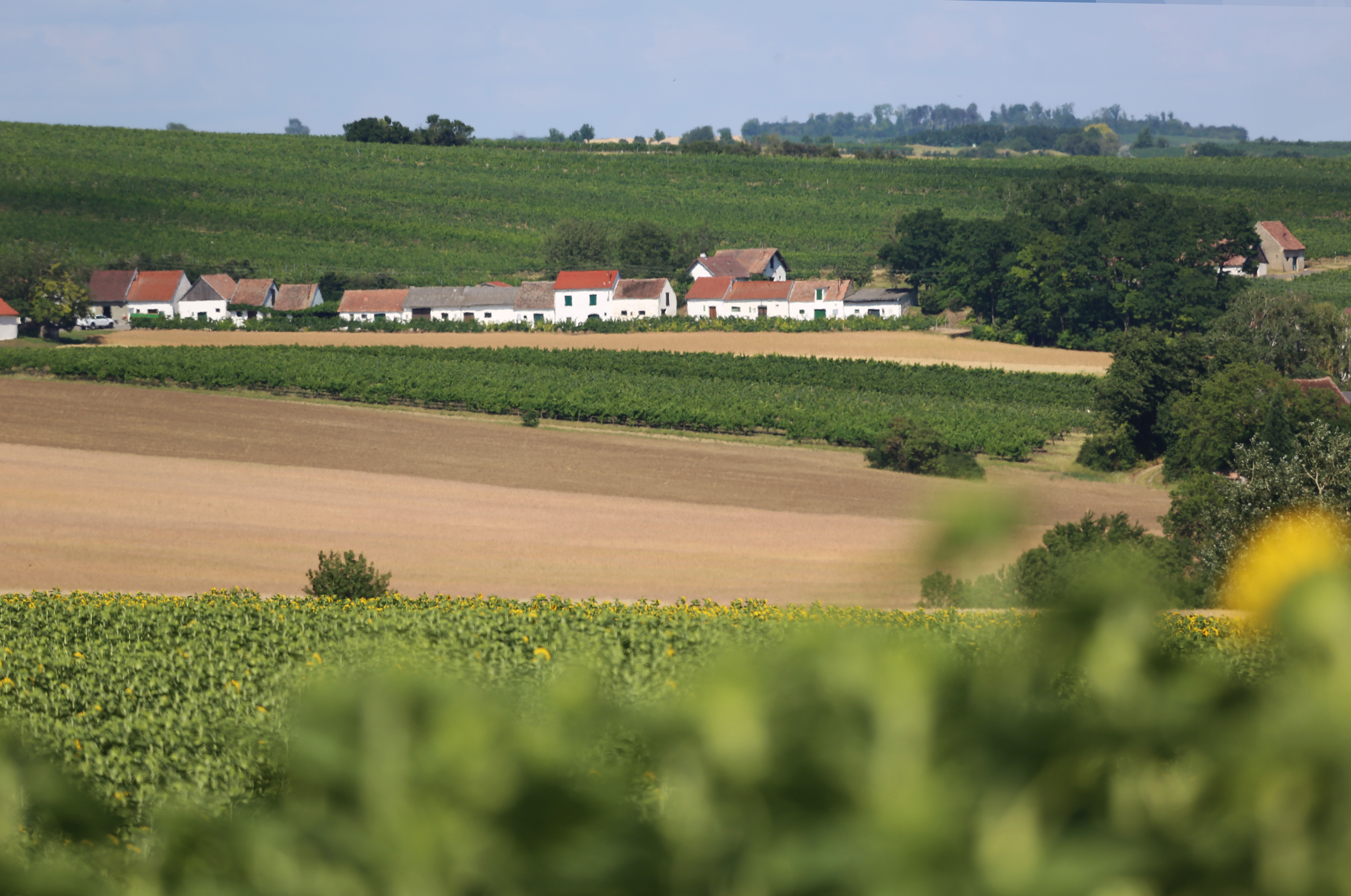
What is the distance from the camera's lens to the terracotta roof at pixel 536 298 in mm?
82938

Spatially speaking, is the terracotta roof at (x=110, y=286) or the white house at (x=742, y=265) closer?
the terracotta roof at (x=110, y=286)

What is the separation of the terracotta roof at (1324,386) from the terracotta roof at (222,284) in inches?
2941

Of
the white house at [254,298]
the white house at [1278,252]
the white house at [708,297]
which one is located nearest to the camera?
the white house at [254,298]

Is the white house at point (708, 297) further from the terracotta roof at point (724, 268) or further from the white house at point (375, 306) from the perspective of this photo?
the white house at point (375, 306)

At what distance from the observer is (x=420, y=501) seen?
32.2 m

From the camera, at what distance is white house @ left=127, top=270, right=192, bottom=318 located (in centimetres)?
8169

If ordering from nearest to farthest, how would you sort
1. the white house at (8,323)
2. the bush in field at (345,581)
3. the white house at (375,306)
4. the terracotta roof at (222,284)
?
the bush in field at (345,581), the white house at (8,323), the white house at (375,306), the terracotta roof at (222,284)

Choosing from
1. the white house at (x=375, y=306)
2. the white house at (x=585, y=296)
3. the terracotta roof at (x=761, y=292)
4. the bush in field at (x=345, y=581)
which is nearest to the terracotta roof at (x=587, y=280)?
the white house at (x=585, y=296)

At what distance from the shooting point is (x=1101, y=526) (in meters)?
22.8

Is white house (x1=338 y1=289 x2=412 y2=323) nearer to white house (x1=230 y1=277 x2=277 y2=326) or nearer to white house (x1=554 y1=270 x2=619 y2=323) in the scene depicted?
white house (x1=230 y1=277 x2=277 y2=326)

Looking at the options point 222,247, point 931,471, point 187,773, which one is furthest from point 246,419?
point 222,247

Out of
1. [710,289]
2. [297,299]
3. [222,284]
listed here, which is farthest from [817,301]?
[222,284]

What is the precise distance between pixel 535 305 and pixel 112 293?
33.0m

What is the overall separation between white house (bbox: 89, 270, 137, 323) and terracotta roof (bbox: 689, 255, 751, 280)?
47.0m
